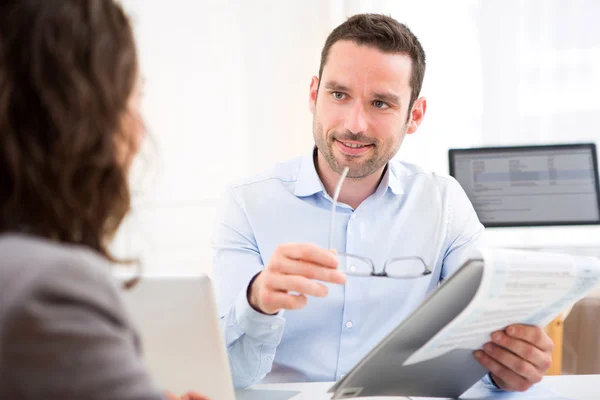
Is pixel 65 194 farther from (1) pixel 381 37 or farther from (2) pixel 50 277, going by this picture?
(1) pixel 381 37

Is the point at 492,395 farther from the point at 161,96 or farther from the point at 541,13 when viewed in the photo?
the point at 161,96

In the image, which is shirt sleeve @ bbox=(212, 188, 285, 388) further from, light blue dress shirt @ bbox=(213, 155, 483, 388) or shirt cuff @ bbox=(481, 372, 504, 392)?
shirt cuff @ bbox=(481, 372, 504, 392)

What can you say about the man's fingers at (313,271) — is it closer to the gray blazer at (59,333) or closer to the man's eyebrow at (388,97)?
the gray blazer at (59,333)

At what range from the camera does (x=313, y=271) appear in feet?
3.49

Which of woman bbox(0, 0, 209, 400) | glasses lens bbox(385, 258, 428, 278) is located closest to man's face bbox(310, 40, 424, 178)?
glasses lens bbox(385, 258, 428, 278)

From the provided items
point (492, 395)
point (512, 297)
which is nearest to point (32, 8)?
point (512, 297)

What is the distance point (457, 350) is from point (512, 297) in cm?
16

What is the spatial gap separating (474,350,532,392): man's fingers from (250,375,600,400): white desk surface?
0.7 inches

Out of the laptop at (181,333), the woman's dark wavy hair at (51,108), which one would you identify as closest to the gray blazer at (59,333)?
the woman's dark wavy hair at (51,108)

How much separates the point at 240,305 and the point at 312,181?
0.50 meters

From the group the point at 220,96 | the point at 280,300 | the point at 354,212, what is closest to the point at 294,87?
the point at 220,96

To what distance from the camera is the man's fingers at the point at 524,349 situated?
3.63ft

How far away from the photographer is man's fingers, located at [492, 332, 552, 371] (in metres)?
1.11

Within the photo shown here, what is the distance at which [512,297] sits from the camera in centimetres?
98
